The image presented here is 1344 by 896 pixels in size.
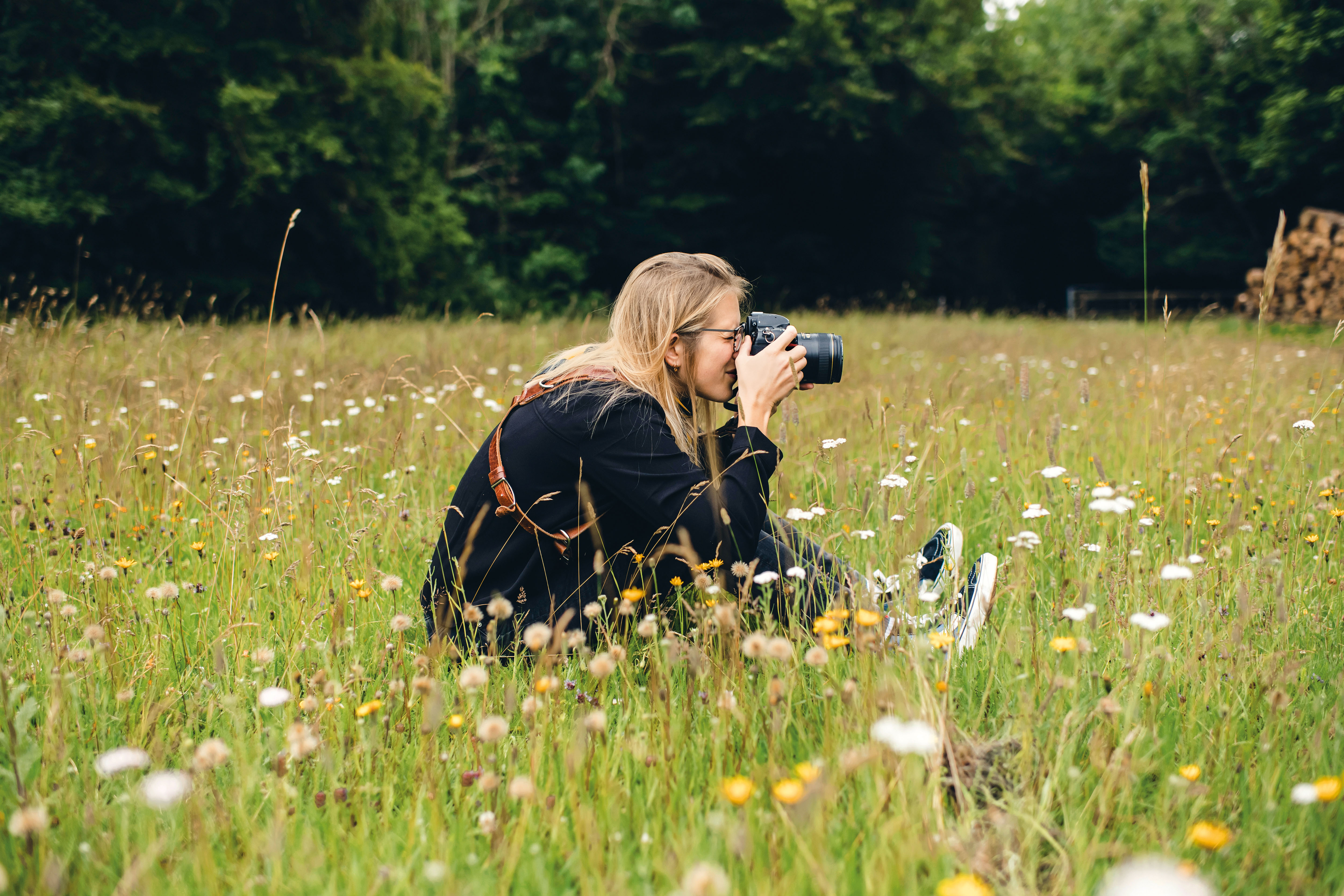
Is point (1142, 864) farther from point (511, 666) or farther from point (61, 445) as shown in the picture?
point (61, 445)

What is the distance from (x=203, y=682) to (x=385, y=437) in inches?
72.1

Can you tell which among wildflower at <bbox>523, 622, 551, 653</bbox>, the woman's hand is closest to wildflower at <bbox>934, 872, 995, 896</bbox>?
wildflower at <bbox>523, 622, 551, 653</bbox>

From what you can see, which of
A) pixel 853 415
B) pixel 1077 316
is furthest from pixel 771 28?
pixel 853 415

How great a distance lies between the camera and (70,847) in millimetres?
1022

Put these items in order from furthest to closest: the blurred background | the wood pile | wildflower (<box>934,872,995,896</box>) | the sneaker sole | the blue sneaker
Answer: the blurred background, the wood pile, the sneaker sole, the blue sneaker, wildflower (<box>934,872,995,896</box>)

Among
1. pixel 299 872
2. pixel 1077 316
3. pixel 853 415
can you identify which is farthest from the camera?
pixel 1077 316

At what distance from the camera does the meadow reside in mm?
1031

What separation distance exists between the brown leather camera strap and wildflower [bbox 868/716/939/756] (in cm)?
92

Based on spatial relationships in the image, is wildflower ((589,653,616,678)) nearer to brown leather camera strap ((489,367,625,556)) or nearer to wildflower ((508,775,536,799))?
wildflower ((508,775,536,799))

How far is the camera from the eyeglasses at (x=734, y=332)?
1.93 meters

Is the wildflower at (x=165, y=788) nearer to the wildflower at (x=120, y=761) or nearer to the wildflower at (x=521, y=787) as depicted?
the wildflower at (x=120, y=761)

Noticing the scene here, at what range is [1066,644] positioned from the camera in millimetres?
1326

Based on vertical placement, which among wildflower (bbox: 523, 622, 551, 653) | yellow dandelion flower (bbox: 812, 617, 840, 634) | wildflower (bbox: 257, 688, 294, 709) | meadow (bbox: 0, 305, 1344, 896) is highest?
wildflower (bbox: 523, 622, 551, 653)

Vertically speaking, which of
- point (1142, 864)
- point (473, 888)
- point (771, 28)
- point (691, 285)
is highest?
point (771, 28)
